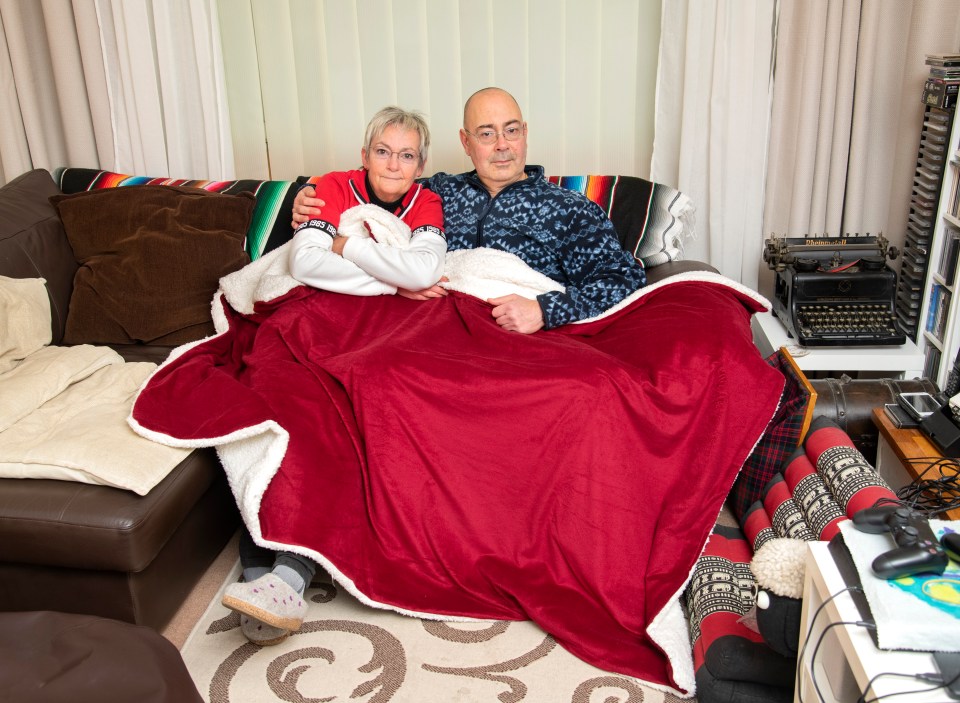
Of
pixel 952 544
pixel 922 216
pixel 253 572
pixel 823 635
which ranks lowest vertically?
pixel 253 572

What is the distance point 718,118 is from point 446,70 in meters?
1.02

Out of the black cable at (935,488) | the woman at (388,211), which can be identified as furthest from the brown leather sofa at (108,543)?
the black cable at (935,488)

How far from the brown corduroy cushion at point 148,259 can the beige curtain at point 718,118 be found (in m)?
1.55

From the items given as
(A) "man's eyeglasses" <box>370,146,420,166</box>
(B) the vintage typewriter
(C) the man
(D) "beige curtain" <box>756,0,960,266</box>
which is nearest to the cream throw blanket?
(C) the man

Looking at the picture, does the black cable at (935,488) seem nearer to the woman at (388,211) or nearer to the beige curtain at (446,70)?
the woman at (388,211)

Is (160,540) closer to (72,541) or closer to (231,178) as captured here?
(72,541)

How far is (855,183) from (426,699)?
7.65 feet

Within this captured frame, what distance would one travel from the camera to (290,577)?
202 centimetres

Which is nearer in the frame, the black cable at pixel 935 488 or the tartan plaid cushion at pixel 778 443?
the black cable at pixel 935 488

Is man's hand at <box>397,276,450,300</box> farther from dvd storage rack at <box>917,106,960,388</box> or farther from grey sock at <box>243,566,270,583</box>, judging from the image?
dvd storage rack at <box>917,106,960,388</box>

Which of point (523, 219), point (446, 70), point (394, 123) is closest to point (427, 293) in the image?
point (523, 219)

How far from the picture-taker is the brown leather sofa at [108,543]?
6.12 ft

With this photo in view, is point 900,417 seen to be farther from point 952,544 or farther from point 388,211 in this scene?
point 388,211

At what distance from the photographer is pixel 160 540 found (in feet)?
6.39
